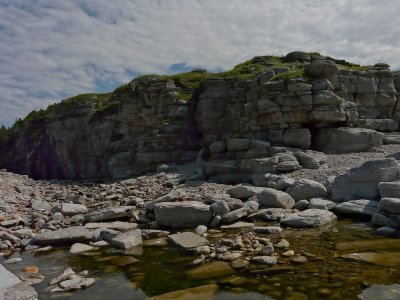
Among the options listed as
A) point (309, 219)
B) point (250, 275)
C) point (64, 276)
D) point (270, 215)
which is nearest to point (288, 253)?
point (250, 275)

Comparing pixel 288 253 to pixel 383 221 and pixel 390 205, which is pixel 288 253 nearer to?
pixel 383 221

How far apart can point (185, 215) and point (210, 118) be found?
28.2m

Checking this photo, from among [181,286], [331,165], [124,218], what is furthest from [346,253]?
[331,165]

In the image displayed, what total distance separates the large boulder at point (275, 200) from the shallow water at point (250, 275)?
5.16 m

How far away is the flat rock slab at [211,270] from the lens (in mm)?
9867

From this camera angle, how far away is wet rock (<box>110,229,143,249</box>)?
13309 mm

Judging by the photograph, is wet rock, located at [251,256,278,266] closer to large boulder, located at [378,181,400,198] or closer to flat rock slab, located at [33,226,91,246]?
flat rock slab, located at [33,226,91,246]

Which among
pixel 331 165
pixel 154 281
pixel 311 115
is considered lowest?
pixel 154 281

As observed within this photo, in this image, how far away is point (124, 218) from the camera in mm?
18766

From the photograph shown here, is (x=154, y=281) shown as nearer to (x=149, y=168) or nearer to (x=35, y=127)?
(x=149, y=168)

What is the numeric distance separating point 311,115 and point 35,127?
50.8 m

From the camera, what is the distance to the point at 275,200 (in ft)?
60.0

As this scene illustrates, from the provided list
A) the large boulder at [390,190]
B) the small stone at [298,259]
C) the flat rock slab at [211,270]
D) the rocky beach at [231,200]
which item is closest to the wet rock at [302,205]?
the rocky beach at [231,200]

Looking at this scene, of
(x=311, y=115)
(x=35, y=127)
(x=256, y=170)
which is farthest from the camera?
(x=35, y=127)
